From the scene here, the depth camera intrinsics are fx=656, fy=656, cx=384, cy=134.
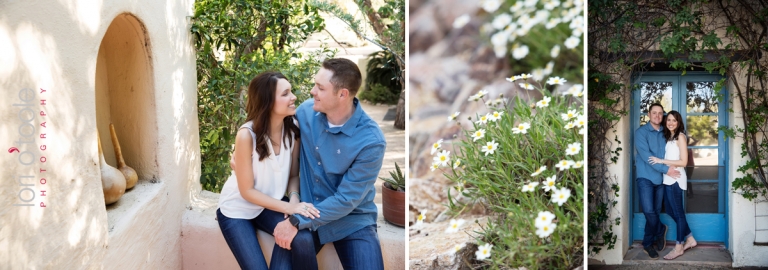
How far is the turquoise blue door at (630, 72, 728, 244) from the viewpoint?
4.77 m

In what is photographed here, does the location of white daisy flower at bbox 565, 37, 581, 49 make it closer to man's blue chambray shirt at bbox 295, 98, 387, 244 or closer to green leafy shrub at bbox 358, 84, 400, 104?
man's blue chambray shirt at bbox 295, 98, 387, 244

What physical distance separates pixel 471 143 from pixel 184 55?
1.67m

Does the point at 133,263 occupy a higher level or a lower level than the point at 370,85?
lower

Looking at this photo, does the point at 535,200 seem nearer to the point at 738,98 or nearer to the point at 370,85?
the point at 738,98

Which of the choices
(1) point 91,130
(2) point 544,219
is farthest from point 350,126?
(1) point 91,130

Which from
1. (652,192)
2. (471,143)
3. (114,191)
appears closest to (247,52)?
(114,191)

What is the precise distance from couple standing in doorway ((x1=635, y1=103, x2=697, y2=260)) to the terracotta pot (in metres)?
2.32

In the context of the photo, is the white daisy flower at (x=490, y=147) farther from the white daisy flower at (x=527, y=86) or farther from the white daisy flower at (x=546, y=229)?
the white daisy flower at (x=546, y=229)

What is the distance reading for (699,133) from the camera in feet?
15.8

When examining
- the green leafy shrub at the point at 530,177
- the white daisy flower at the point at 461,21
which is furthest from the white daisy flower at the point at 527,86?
the white daisy flower at the point at 461,21

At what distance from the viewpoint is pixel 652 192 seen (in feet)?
15.4

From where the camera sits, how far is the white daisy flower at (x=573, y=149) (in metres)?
2.47

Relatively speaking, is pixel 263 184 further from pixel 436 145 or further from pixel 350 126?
pixel 436 145

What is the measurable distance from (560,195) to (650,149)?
2.50 m
